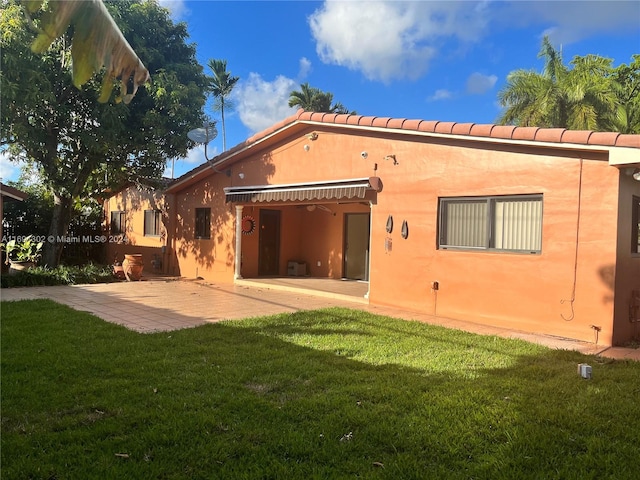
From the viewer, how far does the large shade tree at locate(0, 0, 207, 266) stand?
46.7 ft

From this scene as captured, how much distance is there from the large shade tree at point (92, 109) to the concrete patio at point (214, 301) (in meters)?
5.04

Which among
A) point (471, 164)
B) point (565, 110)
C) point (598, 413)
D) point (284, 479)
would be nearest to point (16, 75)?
point (471, 164)

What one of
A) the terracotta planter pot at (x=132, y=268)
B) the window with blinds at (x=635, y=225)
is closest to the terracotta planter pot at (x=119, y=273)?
the terracotta planter pot at (x=132, y=268)

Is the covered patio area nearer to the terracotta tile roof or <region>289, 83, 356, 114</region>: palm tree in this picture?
the terracotta tile roof

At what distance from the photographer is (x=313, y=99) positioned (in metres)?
43.2

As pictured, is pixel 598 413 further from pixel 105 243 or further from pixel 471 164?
pixel 105 243

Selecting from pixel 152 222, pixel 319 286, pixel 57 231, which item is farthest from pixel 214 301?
→ pixel 152 222

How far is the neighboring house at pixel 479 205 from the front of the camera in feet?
30.0

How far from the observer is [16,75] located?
1394 centimetres

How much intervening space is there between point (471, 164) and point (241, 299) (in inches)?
312

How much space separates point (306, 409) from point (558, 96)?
2979cm

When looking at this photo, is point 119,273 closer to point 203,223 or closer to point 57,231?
point 57,231

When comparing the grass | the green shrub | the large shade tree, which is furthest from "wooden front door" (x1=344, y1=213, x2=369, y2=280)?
the grass

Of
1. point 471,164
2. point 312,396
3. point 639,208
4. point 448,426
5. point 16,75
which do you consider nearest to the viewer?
point 448,426
